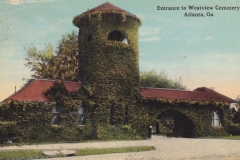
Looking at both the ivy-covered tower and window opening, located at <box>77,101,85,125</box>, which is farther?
the ivy-covered tower

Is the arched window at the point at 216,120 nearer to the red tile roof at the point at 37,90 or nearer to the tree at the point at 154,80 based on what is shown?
the red tile roof at the point at 37,90

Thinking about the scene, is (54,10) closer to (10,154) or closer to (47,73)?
(10,154)

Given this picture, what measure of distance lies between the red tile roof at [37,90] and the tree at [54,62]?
11.5 meters

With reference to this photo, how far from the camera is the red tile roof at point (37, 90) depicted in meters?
19.9

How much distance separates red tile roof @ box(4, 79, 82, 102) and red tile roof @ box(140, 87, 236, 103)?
15.8 feet

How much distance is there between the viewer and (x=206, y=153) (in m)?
15.9

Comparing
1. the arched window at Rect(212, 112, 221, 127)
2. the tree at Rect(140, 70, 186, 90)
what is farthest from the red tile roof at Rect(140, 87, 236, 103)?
the tree at Rect(140, 70, 186, 90)

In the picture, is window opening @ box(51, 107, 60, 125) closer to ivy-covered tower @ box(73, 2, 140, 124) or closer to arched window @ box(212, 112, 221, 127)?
ivy-covered tower @ box(73, 2, 140, 124)

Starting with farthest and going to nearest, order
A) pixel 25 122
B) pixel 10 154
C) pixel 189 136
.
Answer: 1. pixel 189 136
2. pixel 25 122
3. pixel 10 154

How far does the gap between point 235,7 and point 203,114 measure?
10.00 m

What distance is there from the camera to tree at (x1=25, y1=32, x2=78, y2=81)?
33.4 meters

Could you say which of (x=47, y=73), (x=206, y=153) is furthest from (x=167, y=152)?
(x=47, y=73)

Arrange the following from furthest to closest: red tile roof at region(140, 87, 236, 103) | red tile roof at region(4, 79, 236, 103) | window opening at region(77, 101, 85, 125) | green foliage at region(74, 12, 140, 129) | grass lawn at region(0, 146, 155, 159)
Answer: red tile roof at region(140, 87, 236, 103) → green foliage at region(74, 12, 140, 129) → window opening at region(77, 101, 85, 125) → red tile roof at region(4, 79, 236, 103) → grass lawn at region(0, 146, 155, 159)

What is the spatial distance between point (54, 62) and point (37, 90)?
13.5 meters
